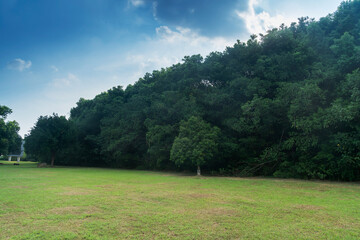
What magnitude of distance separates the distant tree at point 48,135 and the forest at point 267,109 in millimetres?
8576

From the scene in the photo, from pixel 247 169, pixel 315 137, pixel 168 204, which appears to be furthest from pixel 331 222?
pixel 247 169

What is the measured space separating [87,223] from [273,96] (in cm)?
1862

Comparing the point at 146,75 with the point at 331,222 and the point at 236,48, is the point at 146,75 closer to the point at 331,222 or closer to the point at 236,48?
the point at 236,48

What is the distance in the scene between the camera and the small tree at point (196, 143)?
1839cm

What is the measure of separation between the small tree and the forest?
8 centimetres

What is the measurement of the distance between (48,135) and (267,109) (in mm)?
28281

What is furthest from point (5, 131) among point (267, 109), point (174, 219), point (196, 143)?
point (174, 219)

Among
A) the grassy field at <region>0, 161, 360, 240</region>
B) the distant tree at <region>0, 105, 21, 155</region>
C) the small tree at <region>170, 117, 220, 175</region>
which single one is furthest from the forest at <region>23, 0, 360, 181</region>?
the distant tree at <region>0, 105, 21, 155</region>

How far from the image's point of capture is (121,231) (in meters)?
4.62

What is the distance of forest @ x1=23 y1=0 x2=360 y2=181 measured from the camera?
611 inches

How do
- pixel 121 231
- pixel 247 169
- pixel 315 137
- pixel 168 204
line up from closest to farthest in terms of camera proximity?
pixel 121 231 < pixel 168 204 < pixel 315 137 < pixel 247 169

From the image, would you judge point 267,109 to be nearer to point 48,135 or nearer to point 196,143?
point 196,143

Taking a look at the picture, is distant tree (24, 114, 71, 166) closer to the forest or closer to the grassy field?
the forest

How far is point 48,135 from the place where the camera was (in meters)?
31.6
